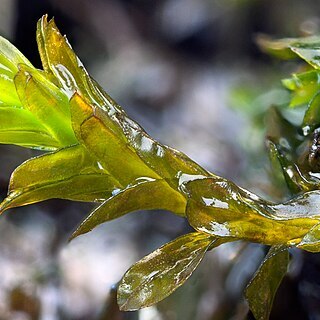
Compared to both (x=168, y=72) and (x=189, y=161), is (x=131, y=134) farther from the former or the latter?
(x=168, y=72)

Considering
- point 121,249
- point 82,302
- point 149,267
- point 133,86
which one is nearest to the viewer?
point 149,267

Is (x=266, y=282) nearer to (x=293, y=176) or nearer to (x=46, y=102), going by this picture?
(x=293, y=176)

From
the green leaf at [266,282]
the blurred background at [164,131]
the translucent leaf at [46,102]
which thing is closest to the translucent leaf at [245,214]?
the green leaf at [266,282]

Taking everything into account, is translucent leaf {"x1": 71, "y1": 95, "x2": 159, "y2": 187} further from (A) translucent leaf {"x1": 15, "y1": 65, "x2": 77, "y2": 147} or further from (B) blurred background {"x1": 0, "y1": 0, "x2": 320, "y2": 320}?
(B) blurred background {"x1": 0, "y1": 0, "x2": 320, "y2": 320}

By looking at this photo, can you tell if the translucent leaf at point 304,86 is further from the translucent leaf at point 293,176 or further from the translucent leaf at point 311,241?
the translucent leaf at point 311,241

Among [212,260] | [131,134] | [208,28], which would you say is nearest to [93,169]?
[131,134]

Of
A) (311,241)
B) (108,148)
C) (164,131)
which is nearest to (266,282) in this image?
(311,241)

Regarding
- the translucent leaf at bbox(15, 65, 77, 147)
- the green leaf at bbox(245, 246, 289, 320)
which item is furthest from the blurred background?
the translucent leaf at bbox(15, 65, 77, 147)
